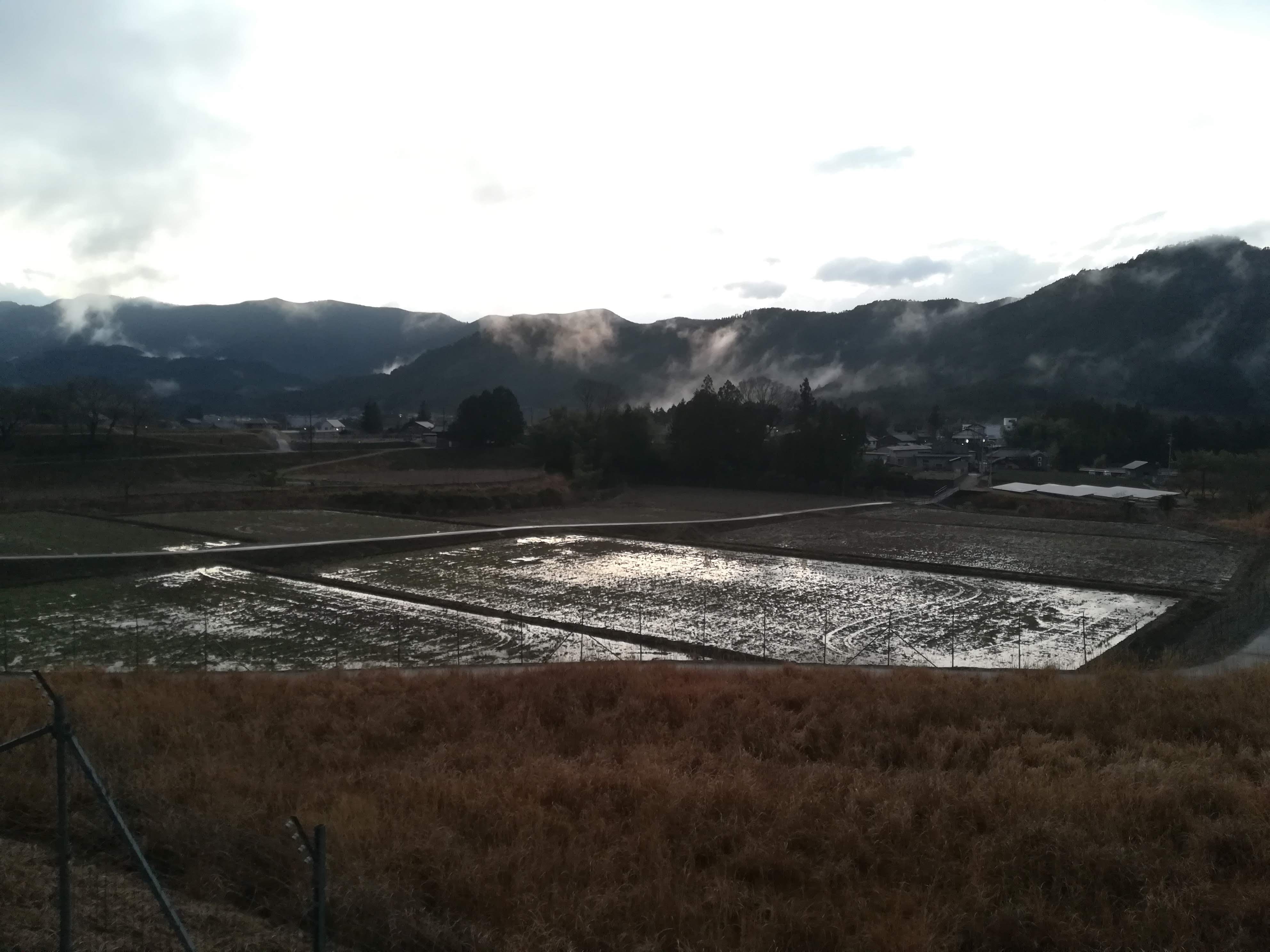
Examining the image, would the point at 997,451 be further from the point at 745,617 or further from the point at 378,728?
the point at 378,728

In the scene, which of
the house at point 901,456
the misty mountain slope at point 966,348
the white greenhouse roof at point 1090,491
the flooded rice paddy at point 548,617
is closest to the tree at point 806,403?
the house at point 901,456

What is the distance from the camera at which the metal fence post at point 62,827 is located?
3607mm

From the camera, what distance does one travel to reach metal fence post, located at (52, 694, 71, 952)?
3.61 m

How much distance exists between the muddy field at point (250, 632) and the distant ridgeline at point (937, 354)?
110071 mm

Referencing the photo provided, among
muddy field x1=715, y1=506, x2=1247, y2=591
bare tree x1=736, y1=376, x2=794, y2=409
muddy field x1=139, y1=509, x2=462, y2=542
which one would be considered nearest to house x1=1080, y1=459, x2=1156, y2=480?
muddy field x1=715, y1=506, x2=1247, y2=591

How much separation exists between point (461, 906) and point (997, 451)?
77.4 metres

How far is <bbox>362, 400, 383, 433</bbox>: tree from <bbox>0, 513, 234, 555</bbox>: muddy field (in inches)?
2034

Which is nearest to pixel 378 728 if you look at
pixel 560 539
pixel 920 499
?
pixel 560 539

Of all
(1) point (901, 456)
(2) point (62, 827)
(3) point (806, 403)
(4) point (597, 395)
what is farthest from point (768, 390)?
(2) point (62, 827)

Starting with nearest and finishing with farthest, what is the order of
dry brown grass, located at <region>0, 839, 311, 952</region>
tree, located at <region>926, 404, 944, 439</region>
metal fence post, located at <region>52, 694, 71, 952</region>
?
metal fence post, located at <region>52, 694, 71, 952</region>
dry brown grass, located at <region>0, 839, 311, 952</region>
tree, located at <region>926, 404, 944, 439</region>

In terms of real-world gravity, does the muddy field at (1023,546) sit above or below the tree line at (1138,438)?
below

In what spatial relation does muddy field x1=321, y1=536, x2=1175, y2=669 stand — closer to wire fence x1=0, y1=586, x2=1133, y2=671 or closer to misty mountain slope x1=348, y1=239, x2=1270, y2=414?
wire fence x1=0, y1=586, x2=1133, y2=671

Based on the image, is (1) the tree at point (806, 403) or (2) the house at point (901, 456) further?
(2) the house at point (901, 456)

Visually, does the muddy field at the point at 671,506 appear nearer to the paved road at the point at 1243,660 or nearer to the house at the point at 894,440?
the paved road at the point at 1243,660
